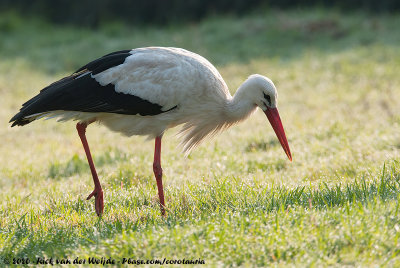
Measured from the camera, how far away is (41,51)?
1511cm

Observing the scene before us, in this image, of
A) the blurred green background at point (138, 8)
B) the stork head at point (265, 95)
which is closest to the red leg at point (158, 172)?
the stork head at point (265, 95)

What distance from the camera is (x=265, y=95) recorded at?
15.7 ft

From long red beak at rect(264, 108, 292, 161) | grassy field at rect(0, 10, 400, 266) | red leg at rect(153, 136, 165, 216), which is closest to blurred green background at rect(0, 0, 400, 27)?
grassy field at rect(0, 10, 400, 266)

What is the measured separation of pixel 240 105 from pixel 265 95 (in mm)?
232

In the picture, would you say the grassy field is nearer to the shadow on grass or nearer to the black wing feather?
the shadow on grass

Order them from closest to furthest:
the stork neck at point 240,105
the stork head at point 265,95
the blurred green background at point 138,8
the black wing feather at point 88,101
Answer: the black wing feather at point 88,101 < the stork head at point 265,95 < the stork neck at point 240,105 < the blurred green background at point 138,8

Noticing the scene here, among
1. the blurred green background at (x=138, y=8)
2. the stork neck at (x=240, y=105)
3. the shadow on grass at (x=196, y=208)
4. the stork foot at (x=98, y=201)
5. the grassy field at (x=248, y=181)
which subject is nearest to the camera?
the grassy field at (x=248, y=181)

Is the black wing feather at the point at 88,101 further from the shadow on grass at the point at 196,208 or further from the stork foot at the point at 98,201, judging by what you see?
the shadow on grass at the point at 196,208

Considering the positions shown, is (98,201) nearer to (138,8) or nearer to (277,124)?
(277,124)

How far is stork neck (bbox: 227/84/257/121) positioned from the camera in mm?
4813

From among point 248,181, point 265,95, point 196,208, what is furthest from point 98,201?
point 265,95

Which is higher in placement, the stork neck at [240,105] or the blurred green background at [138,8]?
the blurred green background at [138,8]

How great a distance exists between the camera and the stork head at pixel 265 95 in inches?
185

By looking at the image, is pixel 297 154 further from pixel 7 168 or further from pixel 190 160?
pixel 7 168
